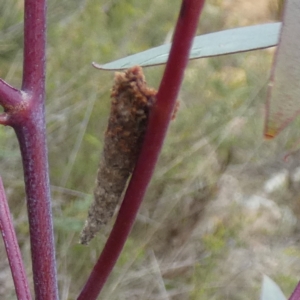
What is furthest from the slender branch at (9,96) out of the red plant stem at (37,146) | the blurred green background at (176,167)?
the blurred green background at (176,167)

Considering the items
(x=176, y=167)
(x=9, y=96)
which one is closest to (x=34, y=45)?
(x=9, y=96)

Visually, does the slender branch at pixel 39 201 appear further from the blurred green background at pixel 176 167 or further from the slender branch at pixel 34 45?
the blurred green background at pixel 176 167

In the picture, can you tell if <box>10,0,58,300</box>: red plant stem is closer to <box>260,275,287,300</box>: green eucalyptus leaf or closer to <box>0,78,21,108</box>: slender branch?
<box>0,78,21,108</box>: slender branch

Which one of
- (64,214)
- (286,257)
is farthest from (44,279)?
(286,257)

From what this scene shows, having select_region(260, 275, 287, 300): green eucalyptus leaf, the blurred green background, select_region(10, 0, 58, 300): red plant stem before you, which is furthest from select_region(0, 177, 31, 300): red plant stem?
the blurred green background

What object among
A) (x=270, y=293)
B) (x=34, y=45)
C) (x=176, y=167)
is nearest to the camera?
(x=34, y=45)

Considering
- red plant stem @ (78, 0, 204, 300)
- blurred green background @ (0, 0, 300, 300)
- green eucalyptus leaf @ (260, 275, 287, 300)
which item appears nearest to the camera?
red plant stem @ (78, 0, 204, 300)

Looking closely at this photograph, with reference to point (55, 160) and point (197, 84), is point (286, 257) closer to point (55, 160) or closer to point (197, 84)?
point (197, 84)

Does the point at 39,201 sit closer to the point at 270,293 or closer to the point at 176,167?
the point at 270,293
